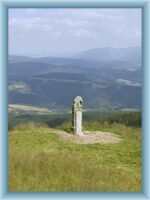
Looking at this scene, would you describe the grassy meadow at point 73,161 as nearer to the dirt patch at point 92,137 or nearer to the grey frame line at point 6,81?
the dirt patch at point 92,137

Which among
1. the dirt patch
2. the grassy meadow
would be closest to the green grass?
the grassy meadow

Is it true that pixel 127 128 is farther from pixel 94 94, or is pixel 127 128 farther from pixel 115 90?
pixel 115 90

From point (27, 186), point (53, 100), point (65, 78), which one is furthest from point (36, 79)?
point (27, 186)

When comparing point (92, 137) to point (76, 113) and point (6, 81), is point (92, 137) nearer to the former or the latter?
point (76, 113)

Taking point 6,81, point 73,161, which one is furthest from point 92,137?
point 6,81

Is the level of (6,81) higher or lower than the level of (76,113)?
higher

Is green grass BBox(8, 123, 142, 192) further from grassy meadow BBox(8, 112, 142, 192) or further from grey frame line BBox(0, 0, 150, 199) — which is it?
grey frame line BBox(0, 0, 150, 199)
